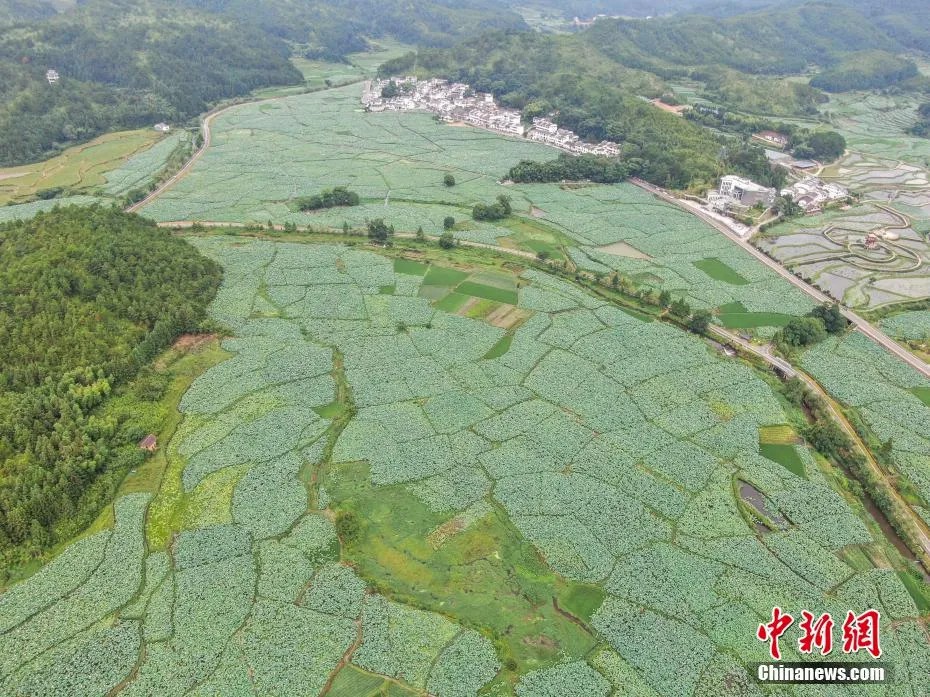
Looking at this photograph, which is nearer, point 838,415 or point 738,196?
point 838,415

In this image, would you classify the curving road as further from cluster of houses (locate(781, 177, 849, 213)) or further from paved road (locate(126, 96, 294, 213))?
cluster of houses (locate(781, 177, 849, 213))

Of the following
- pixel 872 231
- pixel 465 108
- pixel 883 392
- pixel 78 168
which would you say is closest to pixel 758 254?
pixel 872 231

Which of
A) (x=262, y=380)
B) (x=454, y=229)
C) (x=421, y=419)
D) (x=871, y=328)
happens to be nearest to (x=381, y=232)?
(x=454, y=229)

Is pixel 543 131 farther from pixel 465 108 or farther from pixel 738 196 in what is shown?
pixel 738 196

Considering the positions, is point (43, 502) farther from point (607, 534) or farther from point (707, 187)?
point (707, 187)

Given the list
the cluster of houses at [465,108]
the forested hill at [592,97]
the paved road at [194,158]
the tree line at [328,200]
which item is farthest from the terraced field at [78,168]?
the forested hill at [592,97]

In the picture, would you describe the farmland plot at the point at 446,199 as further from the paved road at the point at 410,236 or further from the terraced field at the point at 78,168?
the terraced field at the point at 78,168
